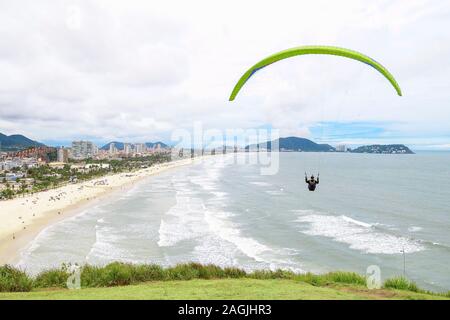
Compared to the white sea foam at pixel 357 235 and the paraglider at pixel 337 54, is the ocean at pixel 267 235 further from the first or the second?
the paraglider at pixel 337 54

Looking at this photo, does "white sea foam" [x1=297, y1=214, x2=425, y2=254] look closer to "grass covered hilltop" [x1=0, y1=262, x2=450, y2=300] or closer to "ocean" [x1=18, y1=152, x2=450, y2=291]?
"ocean" [x1=18, y1=152, x2=450, y2=291]

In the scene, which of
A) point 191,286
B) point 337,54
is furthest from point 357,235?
point 337,54

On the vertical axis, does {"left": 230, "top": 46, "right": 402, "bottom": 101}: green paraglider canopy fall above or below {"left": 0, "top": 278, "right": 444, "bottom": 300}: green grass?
above

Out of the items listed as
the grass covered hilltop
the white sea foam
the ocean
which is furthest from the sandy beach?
the white sea foam

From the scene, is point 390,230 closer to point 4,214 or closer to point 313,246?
point 313,246

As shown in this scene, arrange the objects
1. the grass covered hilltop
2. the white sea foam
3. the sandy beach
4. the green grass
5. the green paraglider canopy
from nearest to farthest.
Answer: the green paraglider canopy, the green grass, the grass covered hilltop, the white sea foam, the sandy beach

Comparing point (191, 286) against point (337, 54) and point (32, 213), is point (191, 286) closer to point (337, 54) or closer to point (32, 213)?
point (337, 54)

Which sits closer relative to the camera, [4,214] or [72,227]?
[72,227]

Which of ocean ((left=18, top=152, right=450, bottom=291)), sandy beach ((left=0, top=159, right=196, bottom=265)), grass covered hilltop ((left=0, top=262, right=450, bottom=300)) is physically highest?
grass covered hilltop ((left=0, top=262, right=450, bottom=300))
